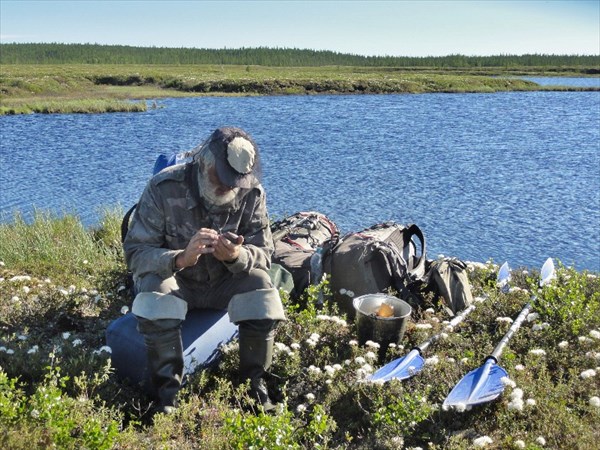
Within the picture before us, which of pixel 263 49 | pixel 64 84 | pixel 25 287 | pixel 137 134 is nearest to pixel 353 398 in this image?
pixel 25 287

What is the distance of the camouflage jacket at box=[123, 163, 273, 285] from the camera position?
4609mm

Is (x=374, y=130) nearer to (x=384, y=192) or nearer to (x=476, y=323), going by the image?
(x=384, y=192)

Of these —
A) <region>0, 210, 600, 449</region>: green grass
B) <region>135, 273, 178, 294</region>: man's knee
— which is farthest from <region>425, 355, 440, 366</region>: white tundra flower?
<region>135, 273, 178, 294</region>: man's knee

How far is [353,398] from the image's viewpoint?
14.9 ft

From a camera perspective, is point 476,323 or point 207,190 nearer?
point 207,190

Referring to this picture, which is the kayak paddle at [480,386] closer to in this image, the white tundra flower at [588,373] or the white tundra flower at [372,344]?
the white tundra flower at [588,373]

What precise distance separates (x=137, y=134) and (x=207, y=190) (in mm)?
22420

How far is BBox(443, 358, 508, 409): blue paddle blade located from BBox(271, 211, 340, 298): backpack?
214 cm

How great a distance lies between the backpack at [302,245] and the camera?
6414mm

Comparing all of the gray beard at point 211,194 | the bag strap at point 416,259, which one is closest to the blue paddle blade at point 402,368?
the gray beard at point 211,194

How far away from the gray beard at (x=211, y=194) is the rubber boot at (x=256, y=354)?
853 mm

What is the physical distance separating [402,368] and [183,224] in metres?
1.83

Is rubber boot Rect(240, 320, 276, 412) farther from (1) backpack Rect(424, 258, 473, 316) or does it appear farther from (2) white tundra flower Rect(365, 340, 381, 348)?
(1) backpack Rect(424, 258, 473, 316)

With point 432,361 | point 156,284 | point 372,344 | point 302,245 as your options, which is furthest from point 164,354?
point 302,245
